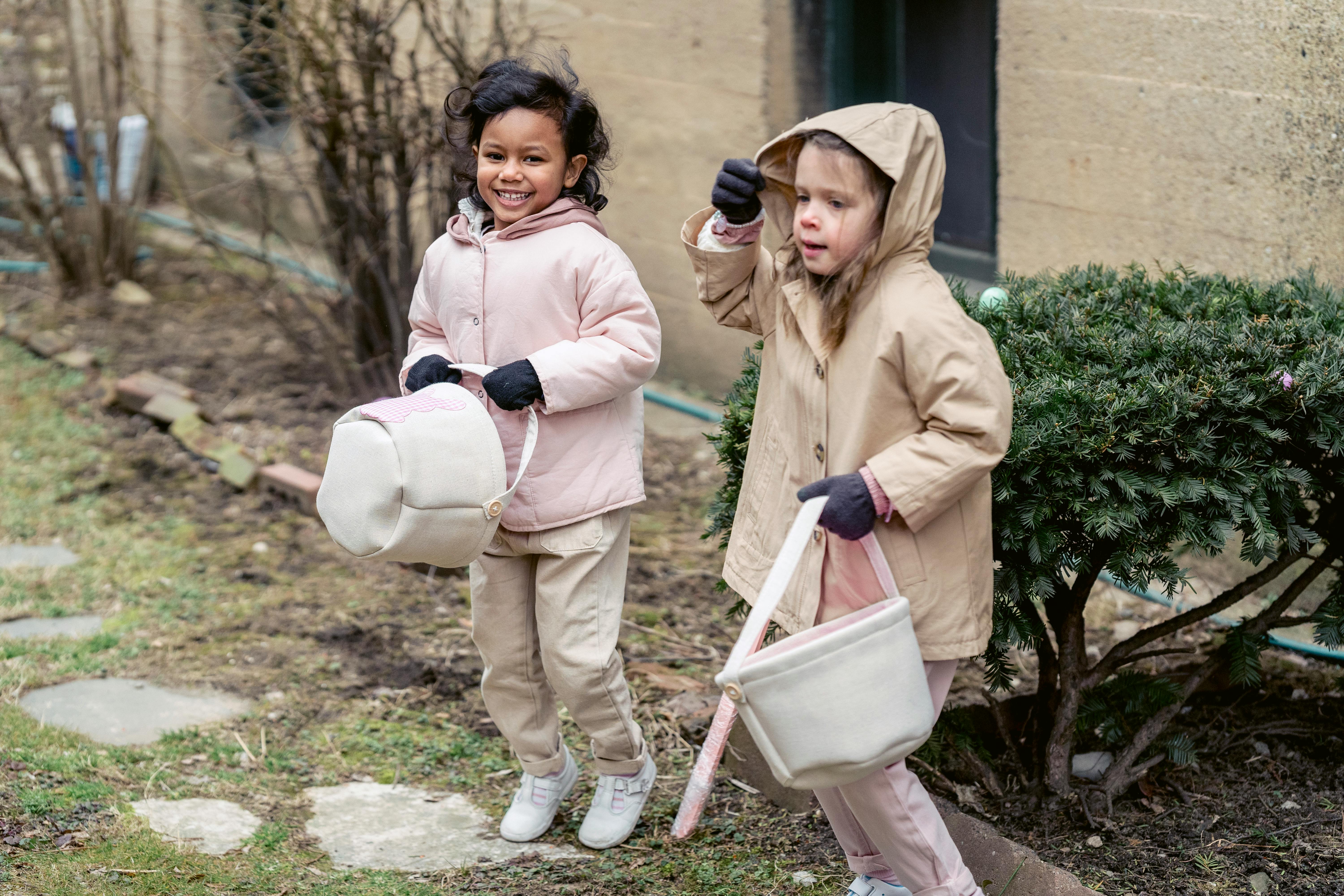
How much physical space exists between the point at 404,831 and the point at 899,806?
135cm

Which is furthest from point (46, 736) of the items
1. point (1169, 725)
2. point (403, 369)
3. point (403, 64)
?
point (403, 64)

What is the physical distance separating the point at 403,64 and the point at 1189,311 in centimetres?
501

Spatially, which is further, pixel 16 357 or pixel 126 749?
pixel 16 357

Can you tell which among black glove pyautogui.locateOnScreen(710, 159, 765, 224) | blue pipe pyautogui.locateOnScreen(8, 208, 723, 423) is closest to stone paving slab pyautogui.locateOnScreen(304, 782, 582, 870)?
black glove pyautogui.locateOnScreen(710, 159, 765, 224)

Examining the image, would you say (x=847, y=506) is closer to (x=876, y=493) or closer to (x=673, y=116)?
(x=876, y=493)

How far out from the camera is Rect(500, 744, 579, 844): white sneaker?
3123mm

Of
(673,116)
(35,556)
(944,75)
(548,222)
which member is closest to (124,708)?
(35,556)

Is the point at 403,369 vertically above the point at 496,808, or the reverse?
the point at 403,369

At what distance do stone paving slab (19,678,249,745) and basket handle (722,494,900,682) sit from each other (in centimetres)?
208

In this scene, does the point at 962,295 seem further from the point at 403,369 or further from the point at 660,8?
the point at 660,8

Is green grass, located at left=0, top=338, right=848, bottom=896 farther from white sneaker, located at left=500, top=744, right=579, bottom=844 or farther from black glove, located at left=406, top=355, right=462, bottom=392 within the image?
black glove, located at left=406, top=355, right=462, bottom=392

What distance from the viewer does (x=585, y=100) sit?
291 cm

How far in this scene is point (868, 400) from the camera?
→ 2271 millimetres

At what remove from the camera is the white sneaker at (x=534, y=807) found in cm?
312
